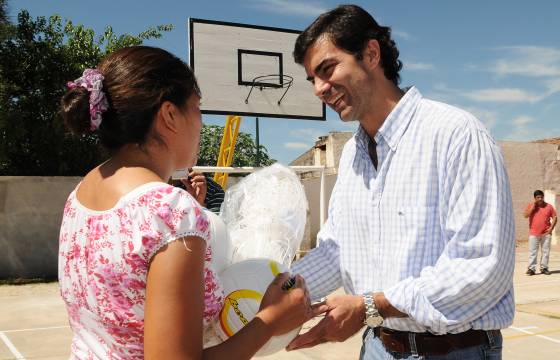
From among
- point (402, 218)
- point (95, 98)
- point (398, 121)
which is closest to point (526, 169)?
point (398, 121)

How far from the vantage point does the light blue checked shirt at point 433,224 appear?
1.70 metres

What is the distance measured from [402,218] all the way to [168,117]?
902 millimetres

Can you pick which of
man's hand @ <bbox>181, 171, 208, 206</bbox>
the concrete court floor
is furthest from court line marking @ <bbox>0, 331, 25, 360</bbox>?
man's hand @ <bbox>181, 171, 208, 206</bbox>

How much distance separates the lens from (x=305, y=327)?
22.2ft

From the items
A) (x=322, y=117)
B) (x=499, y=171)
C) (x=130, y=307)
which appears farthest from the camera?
(x=322, y=117)

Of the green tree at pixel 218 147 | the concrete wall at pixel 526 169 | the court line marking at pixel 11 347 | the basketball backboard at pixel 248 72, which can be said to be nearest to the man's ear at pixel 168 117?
the court line marking at pixel 11 347

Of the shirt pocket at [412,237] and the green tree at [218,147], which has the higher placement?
the green tree at [218,147]

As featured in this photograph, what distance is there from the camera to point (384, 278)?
1967 mm

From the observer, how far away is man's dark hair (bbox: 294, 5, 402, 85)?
7.05 feet

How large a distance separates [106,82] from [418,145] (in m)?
Answer: 1.06

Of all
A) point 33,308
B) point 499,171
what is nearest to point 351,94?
point 499,171

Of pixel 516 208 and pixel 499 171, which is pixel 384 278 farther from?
pixel 516 208

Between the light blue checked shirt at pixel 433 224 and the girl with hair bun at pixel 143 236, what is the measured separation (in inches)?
18.6

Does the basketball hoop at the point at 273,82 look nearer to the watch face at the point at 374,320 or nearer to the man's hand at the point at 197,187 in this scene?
the man's hand at the point at 197,187
